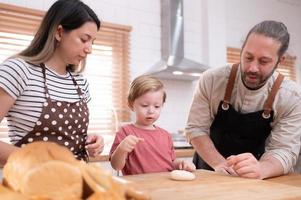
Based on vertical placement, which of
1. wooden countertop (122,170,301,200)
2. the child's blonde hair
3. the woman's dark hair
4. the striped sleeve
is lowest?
wooden countertop (122,170,301,200)

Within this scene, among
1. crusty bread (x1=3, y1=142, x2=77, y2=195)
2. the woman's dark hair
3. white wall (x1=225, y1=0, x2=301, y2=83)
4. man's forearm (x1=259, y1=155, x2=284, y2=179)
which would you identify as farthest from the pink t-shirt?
white wall (x1=225, y1=0, x2=301, y2=83)

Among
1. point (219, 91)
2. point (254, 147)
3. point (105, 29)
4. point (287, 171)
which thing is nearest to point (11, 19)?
point (105, 29)

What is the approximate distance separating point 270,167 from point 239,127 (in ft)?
0.81

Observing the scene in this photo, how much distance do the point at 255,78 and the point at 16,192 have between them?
105 cm

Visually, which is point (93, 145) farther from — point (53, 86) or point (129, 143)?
point (53, 86)

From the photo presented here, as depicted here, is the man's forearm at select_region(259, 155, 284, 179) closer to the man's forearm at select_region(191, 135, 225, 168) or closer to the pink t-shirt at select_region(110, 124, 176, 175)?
the man's forearm at select_region(191, 135, 225, 168)

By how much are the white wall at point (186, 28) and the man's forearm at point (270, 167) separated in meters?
1.77

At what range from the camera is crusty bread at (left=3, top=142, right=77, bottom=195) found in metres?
0.44

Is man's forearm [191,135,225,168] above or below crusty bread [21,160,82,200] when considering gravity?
below

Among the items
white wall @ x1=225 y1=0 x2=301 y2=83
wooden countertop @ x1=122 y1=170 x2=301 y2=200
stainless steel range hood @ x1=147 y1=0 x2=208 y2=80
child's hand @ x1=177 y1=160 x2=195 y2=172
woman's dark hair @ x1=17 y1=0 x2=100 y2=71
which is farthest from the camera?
white wall @ x1=225 y1=0 x2=301 y2=83

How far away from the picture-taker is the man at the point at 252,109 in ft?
4.19

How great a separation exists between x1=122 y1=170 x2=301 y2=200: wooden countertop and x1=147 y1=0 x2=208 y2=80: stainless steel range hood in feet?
6.05

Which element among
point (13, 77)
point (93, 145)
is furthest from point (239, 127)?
point (13, 77)

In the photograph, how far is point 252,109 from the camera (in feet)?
4.44
